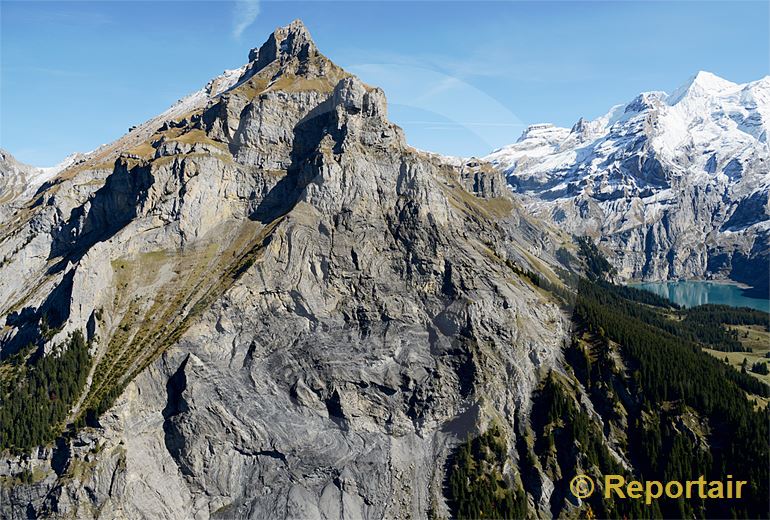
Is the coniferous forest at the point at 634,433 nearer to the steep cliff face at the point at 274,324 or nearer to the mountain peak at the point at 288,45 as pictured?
the steep cliff face at the point at 274,324

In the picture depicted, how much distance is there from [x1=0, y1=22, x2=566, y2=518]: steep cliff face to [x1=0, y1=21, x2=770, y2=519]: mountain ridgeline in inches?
15.0

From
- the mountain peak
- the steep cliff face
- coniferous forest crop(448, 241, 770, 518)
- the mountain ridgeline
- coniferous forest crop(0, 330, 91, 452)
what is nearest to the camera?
coniferous forest crop(0, 330, 91, 452)

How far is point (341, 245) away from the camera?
4146 inches

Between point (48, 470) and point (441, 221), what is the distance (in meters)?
76.8

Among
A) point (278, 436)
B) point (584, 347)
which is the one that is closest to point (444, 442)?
point (278, 436)

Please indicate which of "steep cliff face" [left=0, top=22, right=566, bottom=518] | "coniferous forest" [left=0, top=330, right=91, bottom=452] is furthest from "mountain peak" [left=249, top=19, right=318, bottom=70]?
"coniferous forest" [left=0, top=330, right=91, bottom=452]

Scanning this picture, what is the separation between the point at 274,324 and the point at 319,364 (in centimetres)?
1047

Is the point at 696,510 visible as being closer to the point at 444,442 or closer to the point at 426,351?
the point at 444,442

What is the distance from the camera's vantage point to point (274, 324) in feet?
319

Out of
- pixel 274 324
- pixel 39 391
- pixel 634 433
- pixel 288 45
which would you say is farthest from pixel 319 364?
pixel 288 45

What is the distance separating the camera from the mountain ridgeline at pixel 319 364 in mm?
83875

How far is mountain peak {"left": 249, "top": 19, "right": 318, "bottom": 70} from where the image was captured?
16200 cm

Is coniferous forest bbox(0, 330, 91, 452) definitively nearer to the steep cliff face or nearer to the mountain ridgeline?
the mountain ridgeline

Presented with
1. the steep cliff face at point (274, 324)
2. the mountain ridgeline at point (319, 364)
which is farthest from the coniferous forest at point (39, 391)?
the steep cliff face at point (274, 324)
